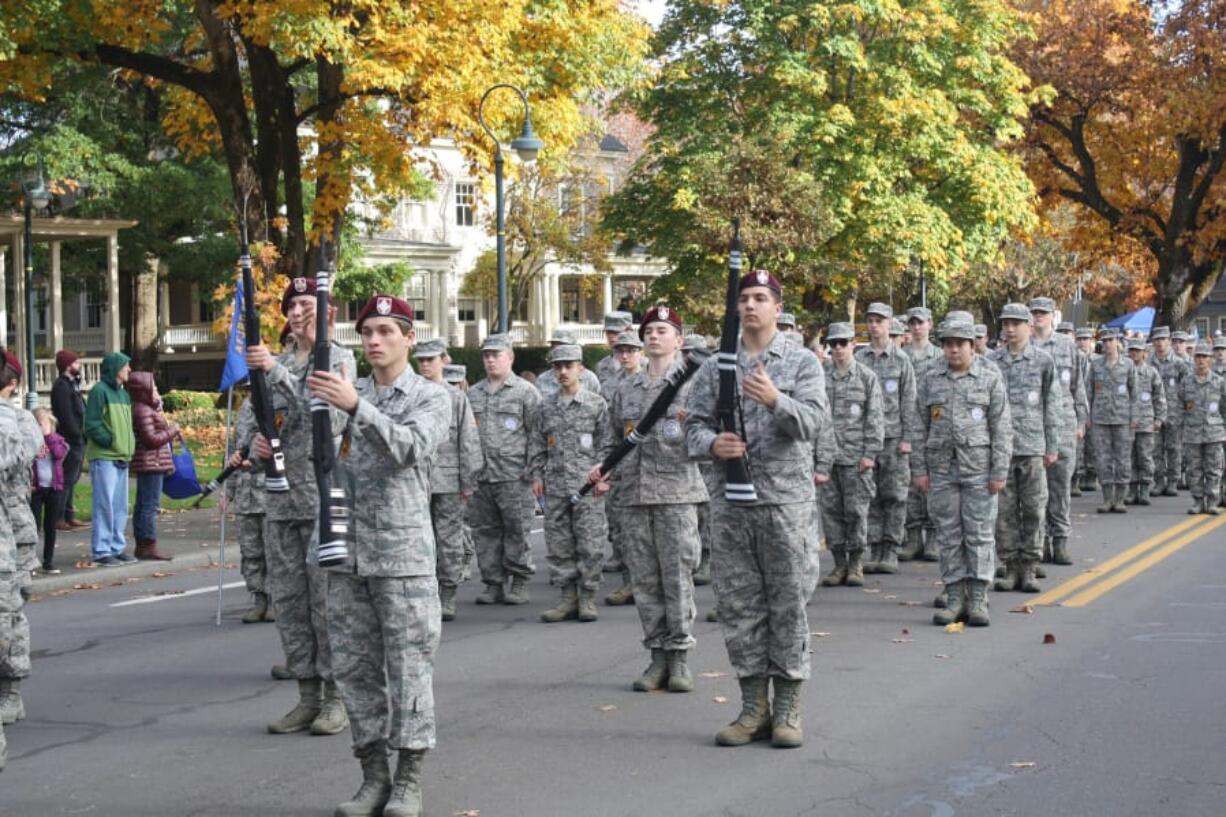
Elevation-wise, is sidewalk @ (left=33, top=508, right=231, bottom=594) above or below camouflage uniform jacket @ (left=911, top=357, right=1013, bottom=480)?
below

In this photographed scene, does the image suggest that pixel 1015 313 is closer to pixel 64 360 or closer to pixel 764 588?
pixel 764 588

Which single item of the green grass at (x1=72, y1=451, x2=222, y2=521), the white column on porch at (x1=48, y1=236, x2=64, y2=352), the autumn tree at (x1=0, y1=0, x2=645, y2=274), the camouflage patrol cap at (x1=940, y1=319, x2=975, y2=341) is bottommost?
the green grass at (x1=72, y1=451, x2=222, y2=521)

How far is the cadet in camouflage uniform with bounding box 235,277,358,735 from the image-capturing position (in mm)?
7668

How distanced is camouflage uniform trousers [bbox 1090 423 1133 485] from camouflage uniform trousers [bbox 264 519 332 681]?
45.2 ft

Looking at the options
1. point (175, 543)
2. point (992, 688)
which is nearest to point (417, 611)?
point (992, 688)

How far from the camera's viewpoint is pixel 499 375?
1262 centimetres

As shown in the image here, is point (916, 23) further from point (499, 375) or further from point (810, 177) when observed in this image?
point (499, 375)

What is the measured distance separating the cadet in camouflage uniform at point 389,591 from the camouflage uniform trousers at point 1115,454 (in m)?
14.6

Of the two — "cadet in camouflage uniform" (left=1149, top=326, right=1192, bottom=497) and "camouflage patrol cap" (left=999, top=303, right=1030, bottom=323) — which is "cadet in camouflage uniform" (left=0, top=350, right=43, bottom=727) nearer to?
"camouflage patrol cap" (left=999, top=303, right=1030, bottom=323)

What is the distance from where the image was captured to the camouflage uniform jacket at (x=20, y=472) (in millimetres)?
7793

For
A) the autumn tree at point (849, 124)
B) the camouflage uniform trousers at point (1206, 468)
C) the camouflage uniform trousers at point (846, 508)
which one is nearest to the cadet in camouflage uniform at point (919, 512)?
the camouflage uniform trousers at point (846, 508)

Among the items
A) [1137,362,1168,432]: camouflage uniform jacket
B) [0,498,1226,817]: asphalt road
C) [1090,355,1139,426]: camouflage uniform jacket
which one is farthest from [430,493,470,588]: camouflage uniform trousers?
[1137,362,1168,432]: camouflage uniform jacket

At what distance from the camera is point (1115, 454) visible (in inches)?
763

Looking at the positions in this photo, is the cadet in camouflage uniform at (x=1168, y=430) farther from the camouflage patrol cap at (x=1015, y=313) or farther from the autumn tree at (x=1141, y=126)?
the autumn tree at (x=1141, y=126)
